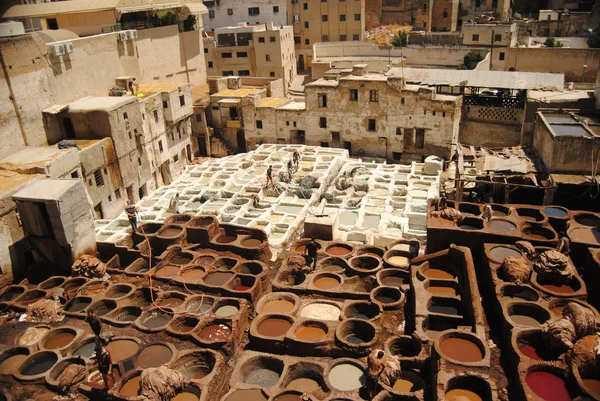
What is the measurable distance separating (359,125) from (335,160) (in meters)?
4.72

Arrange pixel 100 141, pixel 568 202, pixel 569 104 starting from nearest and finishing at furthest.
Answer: pixel 568 202
pixel 100 141
pixel 569 104

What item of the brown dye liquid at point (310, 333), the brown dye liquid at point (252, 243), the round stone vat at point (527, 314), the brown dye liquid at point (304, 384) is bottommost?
the brown dye liquid at point (304, 384)

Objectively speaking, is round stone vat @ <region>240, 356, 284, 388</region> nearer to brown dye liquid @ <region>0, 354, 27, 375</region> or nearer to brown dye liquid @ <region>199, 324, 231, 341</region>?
brown dye liquid @ <region>199, 324, 231, 341</region>

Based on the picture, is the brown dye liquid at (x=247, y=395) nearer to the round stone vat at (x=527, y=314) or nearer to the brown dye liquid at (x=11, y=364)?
the brown dye liquid at (x=11, y=364)

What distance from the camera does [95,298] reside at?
59.7 ft

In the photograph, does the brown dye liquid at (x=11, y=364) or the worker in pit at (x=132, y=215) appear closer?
the brown dye liquid at (x=11, y=364)

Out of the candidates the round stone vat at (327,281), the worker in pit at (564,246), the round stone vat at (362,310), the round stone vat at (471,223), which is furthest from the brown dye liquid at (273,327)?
the worker in pit at (564,246)

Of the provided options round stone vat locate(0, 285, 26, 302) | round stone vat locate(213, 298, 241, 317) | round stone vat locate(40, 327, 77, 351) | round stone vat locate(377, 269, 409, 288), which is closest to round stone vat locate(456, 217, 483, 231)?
round stone vat locate(377, 269, 409, 288)

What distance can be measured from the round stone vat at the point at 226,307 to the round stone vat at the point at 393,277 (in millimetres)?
5179

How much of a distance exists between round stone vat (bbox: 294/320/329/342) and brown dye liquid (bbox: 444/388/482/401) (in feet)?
13.7

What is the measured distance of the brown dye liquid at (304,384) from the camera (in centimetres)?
1439

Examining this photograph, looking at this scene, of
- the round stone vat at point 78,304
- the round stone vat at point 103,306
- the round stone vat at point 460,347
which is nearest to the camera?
the round stone vat at point 460,347

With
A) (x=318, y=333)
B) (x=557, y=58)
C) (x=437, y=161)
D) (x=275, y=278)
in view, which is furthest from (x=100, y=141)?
(x=557, y=58)

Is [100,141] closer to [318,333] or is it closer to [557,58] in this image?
[318,333]
